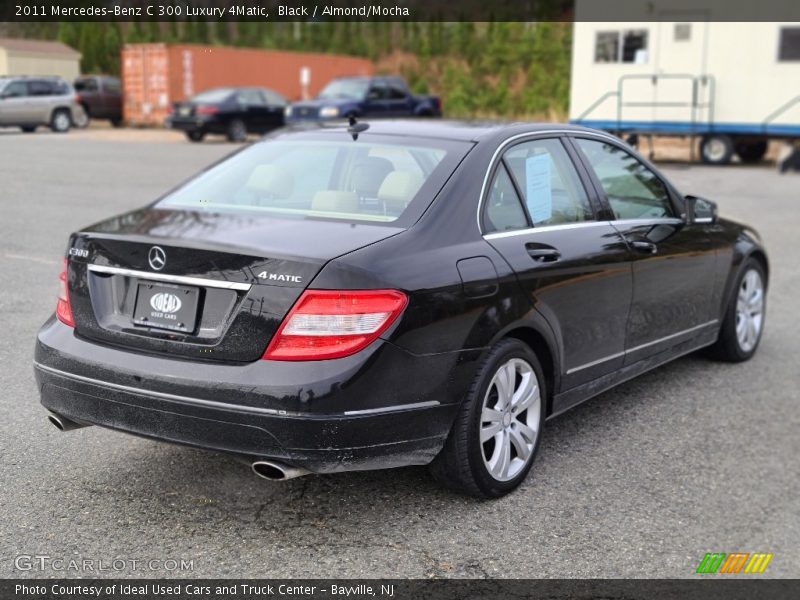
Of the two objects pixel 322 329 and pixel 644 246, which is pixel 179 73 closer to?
pixel 644 246

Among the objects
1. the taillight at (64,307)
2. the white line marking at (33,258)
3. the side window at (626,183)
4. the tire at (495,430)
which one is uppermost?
the side window at (626,183)

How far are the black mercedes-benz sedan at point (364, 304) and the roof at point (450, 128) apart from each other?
2 centimetres

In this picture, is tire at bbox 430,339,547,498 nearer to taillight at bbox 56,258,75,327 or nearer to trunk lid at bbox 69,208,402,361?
trunk lid at bbox 69,208,402,361

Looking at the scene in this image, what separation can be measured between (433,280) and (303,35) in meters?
44.8

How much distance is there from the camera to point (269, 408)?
139 inches

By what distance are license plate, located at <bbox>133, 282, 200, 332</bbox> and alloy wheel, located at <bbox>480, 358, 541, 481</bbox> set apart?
1.24 metres

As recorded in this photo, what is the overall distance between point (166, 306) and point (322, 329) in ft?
2.10

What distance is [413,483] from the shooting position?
14.4 ft

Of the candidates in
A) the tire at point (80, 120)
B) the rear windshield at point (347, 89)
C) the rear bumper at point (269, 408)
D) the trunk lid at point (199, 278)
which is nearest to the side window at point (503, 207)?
the trunk lid at point (199, 278)

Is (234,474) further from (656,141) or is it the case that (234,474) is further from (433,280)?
(656,141)

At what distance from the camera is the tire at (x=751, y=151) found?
2389 cm

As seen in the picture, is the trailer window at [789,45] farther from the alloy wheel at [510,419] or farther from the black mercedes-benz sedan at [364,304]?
the alloy wheel at [510,419]

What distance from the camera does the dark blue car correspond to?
87.4 feet

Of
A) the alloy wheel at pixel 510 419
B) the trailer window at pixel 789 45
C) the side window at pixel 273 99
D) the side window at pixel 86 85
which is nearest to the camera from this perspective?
the alloy wheel at pixel 510 419
